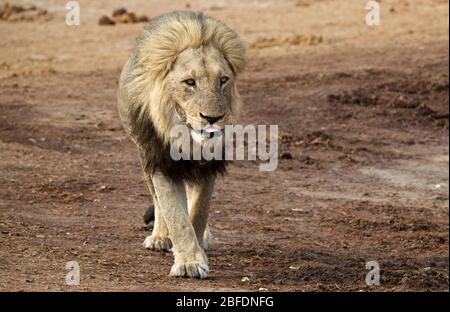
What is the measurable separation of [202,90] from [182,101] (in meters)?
0.16

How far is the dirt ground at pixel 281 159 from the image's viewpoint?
348 inches

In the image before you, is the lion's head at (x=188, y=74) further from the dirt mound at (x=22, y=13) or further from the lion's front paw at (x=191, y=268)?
the dirt mound at (x=22, y=13)

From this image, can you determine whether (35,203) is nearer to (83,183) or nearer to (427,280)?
(83,183)

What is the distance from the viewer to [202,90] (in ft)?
25.2

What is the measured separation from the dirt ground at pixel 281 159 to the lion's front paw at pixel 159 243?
0.35 feet

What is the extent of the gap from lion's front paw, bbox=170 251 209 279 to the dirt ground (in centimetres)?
6

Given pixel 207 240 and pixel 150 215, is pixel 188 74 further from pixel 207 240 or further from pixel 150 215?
pixel 150 215

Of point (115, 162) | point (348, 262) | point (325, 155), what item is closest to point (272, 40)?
point (325, 155)

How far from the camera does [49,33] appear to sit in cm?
1845

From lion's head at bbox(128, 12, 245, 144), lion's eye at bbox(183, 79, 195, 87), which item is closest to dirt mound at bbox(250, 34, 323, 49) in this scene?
lion's head at bbox(128, 12, 245, 144)

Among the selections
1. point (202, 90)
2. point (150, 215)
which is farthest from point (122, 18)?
point (202, 90)

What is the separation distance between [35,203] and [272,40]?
27.0ft

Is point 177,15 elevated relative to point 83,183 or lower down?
elevated

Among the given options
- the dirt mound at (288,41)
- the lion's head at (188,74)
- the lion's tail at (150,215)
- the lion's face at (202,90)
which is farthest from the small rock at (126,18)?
the lion's face at (202,90)
